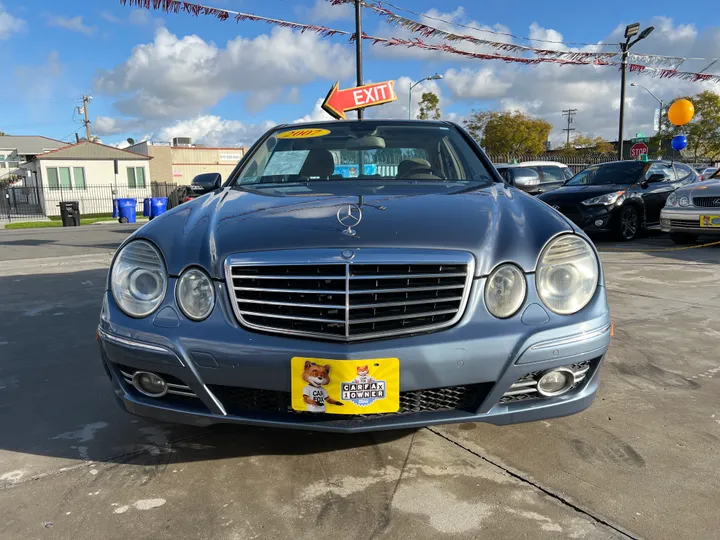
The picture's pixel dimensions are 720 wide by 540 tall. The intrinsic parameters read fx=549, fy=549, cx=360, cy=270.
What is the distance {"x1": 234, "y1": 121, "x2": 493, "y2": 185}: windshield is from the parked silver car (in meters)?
6.70

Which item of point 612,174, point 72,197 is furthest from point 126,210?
point 612,174

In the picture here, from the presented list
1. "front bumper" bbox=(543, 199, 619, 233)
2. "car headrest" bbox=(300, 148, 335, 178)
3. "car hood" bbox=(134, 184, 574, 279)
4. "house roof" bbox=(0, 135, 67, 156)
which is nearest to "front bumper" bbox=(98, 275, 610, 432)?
"car hood" bbox=(134, 184, 574, 279)

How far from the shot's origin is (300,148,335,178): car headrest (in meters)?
3.36

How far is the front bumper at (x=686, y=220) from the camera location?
850 centimetres

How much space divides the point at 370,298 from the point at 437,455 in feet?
3.00

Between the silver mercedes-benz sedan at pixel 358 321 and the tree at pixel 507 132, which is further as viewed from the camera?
the tree at pixel 507 132

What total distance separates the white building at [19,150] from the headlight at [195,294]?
53.2 metres

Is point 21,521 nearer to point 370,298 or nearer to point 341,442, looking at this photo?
point 341,442

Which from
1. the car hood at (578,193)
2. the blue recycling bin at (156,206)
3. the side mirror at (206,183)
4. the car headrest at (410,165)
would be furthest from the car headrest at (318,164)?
the blue recycling bin at (156,206)

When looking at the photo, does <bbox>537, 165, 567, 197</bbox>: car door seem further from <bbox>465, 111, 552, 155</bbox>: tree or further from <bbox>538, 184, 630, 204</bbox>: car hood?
<bbox>465, 111, 552, 155</bbox>: tree

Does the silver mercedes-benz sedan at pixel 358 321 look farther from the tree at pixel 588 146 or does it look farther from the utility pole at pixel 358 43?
the tree at pixel 588 146

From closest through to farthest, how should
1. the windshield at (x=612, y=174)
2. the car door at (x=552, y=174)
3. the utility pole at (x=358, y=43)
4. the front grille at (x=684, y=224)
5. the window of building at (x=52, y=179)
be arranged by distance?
the front grille at (x=684, y=224), the windshield at (x=612, y=174), the utility pole at (x=358, y=43), the car door at (x=552, y=174), the window of building at (x=52, y=179)

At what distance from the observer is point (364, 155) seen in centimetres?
351

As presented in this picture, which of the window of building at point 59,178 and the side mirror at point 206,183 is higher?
the window of building at point 59,178
